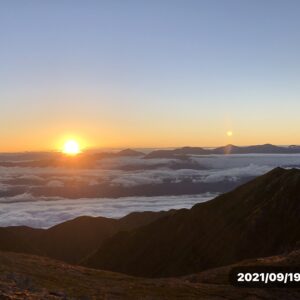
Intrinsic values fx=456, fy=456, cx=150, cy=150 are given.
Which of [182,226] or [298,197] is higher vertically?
[298,197]

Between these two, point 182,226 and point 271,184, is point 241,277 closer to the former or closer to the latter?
point 271,184

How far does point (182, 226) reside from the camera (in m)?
171

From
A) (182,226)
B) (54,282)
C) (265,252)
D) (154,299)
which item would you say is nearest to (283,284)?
(154,299)

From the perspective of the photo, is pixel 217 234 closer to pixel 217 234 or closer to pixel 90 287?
pixel 217 234

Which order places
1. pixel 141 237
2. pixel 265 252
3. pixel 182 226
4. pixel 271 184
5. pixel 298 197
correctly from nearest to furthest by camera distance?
pixel 265 252
pixel 298 197
pixel 271 184
pixel 182 226
pixel 141 237

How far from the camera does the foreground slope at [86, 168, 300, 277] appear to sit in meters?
134

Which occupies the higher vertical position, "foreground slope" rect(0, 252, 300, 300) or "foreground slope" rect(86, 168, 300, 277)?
"foreground slope" rect(0, 252, 300, 300)

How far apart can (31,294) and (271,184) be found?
437 feet

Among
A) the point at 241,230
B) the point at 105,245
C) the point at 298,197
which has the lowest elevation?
the point at 105,245

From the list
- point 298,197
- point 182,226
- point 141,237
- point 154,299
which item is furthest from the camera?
point 141,237

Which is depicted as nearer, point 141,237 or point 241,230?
point 241,230

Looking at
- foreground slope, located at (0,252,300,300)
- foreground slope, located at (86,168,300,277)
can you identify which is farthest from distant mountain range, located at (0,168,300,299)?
foreground slope, located at (0,252,300,300)

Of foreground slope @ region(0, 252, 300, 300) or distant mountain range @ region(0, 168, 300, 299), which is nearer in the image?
foreground slope @ region(0, 252, 300, 300)

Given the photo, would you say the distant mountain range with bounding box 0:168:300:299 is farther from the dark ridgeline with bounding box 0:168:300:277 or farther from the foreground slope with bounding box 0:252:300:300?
the foreground slope with bounding box 0:252:300:300
